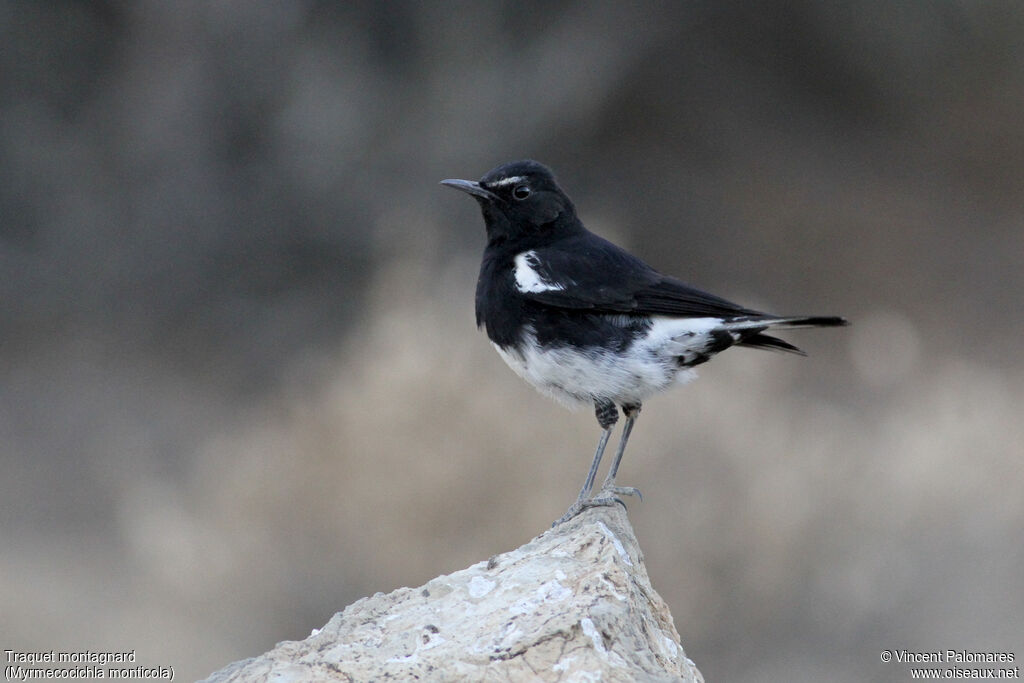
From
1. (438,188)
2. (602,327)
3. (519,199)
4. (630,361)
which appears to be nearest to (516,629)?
(630,361)

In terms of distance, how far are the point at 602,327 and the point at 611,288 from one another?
0.72ft

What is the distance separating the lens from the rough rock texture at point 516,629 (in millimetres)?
4215

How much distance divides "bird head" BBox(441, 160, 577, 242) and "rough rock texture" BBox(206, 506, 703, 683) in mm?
2087

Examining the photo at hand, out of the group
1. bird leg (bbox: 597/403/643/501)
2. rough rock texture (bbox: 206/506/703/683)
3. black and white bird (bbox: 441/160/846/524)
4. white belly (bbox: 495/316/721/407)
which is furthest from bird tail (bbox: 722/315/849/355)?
rough rock texture (bbox: 206/506/703/683)

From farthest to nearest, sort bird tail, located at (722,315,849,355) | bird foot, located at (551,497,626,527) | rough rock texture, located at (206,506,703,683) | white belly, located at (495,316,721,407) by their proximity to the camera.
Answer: white belly, located at (495,316,721,407), bird foot, located at (551,497,626,527), bird tail, located at (722,315,849,355), rough rock texture, located at (206,506,703,683)

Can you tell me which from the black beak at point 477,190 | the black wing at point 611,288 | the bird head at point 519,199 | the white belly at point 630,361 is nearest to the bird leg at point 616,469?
the white belly at point 630,361

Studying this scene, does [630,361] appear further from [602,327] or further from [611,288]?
[611,288]

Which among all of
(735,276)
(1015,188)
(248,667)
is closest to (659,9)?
(735,276)

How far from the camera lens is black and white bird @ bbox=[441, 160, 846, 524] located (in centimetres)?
596

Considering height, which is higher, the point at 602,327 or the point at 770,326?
the point at 602,327

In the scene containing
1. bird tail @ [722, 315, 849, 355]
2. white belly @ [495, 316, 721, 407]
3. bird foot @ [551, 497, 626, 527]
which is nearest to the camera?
bird tail @ [722, 315, 849, 355]

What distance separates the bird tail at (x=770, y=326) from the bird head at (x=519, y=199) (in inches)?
54.0

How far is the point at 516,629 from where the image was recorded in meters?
4.42

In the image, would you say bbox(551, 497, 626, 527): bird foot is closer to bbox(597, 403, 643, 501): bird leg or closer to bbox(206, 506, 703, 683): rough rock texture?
bbox(597, 403, 643, 501): bird leg
